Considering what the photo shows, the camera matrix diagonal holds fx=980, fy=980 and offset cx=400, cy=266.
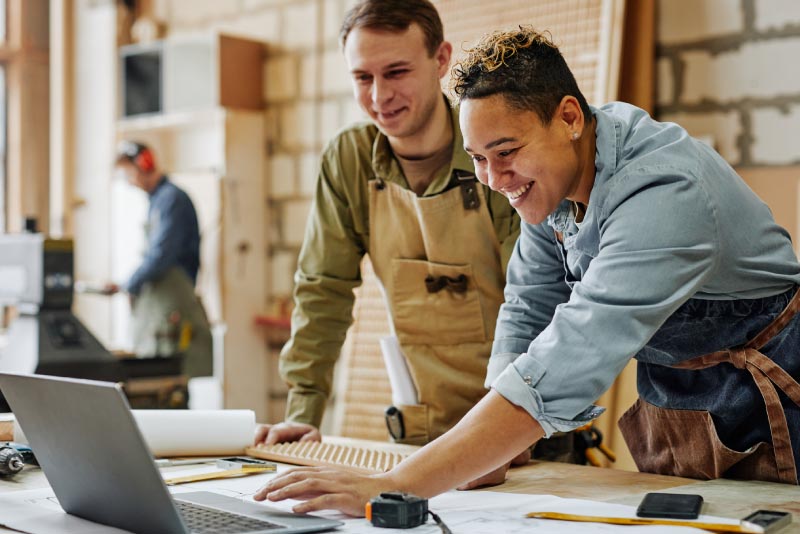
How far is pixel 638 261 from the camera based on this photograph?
4.04 ft

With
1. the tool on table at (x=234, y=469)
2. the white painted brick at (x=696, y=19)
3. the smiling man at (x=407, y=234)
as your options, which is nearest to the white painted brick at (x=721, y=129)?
the white painted brick at (x=696, y=19)

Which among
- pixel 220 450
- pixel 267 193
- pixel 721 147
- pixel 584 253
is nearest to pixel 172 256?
pixel 267 193

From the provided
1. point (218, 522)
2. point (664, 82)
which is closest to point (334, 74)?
point (664, 82)

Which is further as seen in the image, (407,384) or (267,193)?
(267,193)

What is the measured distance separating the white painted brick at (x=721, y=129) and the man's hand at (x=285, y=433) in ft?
5.55

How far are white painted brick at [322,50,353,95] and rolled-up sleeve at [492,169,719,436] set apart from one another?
3.22 metres

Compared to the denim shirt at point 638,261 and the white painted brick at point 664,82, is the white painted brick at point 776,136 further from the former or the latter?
the denim shirt at point 638,261

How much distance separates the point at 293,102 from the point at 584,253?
3.38 meters

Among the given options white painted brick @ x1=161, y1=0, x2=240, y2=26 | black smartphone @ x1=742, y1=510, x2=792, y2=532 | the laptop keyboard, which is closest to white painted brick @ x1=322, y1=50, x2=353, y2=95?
white painted brick @ x1=161, y1=0, x2=240, y2=26

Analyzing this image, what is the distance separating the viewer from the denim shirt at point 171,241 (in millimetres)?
4484

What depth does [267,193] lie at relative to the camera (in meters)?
4.76

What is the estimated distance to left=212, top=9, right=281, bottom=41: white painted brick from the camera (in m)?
4.74

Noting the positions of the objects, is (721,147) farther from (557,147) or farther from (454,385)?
(557,147)

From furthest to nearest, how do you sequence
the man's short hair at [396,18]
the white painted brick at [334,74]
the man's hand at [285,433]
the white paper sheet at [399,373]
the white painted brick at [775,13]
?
the white painted brick at [334,74], the white painted brick at [775,13], the white paper sheet at [399,373], the man's short hair at [396,18], the man's hand at [285,433]
